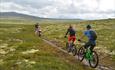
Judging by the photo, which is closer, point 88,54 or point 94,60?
point 94,60

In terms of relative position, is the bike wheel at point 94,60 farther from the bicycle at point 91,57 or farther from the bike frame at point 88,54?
the bike frame at point 88,54

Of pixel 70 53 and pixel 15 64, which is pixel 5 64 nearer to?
pixel 15 64

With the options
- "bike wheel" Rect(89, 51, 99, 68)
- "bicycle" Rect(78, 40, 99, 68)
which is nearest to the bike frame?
"bicycle" Rect(78, 40, 99, 68)

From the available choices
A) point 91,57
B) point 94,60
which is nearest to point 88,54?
point 91,57

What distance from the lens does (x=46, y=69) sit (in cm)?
2264

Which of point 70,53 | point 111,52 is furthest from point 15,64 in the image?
point 111,52

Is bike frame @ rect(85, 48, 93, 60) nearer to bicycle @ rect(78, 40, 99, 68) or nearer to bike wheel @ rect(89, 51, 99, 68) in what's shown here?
bicycle @ rect(78, 40, 99, 68)

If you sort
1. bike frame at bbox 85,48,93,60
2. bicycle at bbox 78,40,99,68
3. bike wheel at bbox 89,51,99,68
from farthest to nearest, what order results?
bike frame at bbox 85,48,93,60, bicycle at bbox 78,40,99,68, bike wheel at bbox 89,51,99,68

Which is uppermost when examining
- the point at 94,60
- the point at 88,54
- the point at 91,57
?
the point at 88,54

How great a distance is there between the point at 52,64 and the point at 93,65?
386 cm

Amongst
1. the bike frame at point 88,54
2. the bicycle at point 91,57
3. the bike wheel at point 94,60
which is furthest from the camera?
the bike frame at point 88,54

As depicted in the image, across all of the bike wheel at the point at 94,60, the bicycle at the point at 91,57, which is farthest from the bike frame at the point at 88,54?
the bike wheel at the point at 94,60

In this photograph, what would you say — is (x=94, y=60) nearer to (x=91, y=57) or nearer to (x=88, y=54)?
(x=91, y=57)

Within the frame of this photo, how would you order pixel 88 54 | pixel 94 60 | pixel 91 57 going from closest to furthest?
pixel 94 60
pixel 91 57
pixel 88 54
